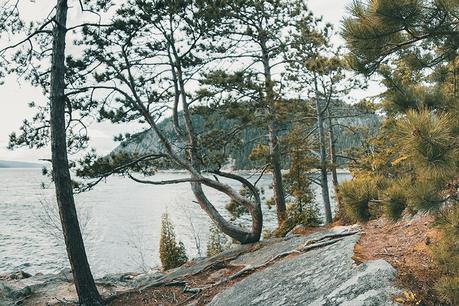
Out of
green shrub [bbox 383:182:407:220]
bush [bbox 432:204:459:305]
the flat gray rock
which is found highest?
green shrub [bbox 383:182:407:220]

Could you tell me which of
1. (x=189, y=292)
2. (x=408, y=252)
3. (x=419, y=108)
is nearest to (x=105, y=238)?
(x=189, y=292)

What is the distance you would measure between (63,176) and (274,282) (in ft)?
14.0

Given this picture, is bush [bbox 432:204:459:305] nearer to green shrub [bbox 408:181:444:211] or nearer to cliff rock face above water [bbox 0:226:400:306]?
green shrub [bbox 408:181:444:211]

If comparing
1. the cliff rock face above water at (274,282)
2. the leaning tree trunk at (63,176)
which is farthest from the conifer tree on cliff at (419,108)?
the leaning tree trunk at (63,176)

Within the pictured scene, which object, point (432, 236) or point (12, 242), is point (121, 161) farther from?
point (12, 242)

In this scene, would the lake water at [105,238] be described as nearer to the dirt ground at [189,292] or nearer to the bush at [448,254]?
the dirt ground at [189,292]

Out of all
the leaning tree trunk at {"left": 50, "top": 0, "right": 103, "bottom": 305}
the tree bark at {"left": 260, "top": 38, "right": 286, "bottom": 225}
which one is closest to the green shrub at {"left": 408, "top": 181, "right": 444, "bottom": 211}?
the leaning tree trunk at {"left": 50, "top": 0, "right": 103, "bottom": 305}

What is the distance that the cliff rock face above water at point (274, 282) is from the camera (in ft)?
11.7

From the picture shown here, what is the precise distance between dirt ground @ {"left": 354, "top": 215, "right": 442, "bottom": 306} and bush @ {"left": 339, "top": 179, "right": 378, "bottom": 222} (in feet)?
0.99

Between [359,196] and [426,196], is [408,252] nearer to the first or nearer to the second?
[359,196]

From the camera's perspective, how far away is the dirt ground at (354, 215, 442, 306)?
312 cm

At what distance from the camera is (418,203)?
9.84 ft

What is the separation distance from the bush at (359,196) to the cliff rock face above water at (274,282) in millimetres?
530

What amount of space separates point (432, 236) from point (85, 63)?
7445 millimetres
